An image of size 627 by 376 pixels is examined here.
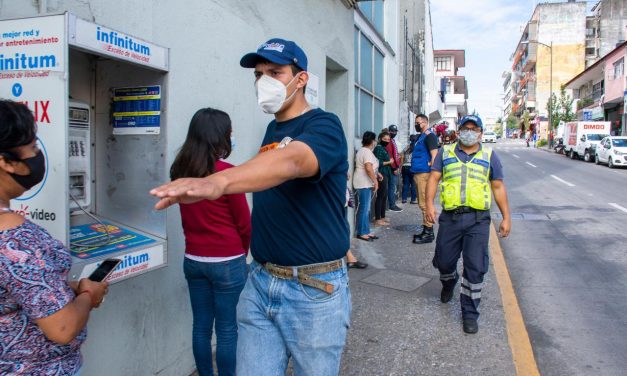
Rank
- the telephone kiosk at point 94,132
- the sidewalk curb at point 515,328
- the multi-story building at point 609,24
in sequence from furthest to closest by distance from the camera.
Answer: the multi-story building at point 609,24 < the sidewalk curb at point 515,328 < the telephone kiosk at point 94,132

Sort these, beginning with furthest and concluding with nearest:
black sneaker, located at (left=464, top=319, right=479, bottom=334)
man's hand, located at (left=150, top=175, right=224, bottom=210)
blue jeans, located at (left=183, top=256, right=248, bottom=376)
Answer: black sneaker, located at (left=464, top=319, right=479, bottom=334) → blue jeans, located at (left=183, top=256, right=248, bottom=376) → man's hand, located at (left=150, top=175, right=224, bottom=210)

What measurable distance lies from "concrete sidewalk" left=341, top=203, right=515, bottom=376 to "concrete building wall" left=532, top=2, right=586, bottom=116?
62.9 metres

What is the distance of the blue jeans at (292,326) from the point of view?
84.6 inches

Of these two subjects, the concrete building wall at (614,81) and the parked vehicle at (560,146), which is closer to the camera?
the concrete building wall at (614,81)

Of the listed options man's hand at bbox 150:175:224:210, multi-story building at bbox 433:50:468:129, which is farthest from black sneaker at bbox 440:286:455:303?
multi-story building at bbox 433:50:468:129

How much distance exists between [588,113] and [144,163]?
47623mm

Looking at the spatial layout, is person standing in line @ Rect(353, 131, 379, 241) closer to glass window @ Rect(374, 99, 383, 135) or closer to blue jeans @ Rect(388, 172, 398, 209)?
blue jeans @ Rect(388, 172, 398, 209)

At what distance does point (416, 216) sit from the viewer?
35.4 feet

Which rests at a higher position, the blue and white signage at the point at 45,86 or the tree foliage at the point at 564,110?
the tree foliage at the point at 564,110

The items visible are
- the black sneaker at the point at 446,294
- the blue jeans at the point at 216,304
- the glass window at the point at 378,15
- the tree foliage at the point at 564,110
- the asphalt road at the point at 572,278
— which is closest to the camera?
the blue jeans at the point at 216,304

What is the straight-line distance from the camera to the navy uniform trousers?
15.4 feet

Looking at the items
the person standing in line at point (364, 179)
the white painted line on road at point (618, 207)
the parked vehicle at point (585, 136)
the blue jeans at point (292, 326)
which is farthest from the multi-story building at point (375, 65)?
the parked vehicle at point (585, 136)

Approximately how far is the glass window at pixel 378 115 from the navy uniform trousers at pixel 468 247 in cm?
650

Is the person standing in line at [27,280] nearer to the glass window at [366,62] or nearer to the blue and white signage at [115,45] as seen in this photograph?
the blue and white signage at [115,45]
